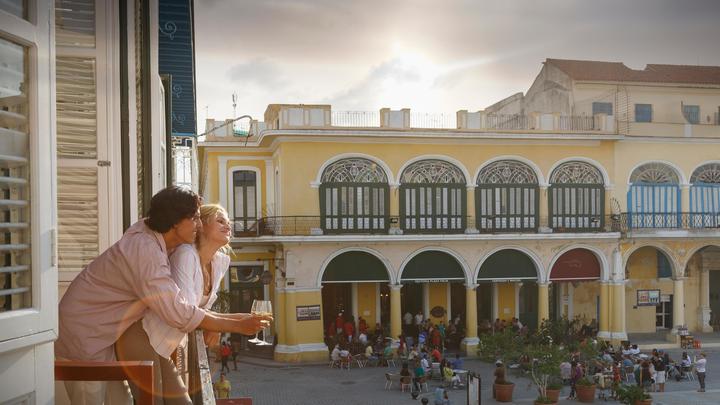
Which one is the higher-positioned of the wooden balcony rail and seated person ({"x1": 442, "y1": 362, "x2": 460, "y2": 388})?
the wooden balcony rail

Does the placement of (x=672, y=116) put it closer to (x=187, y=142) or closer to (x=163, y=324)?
(x=187, y=142)

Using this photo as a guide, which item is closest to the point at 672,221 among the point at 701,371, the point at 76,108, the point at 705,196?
the point at 705,196

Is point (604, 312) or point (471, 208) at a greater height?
point (471, 208)

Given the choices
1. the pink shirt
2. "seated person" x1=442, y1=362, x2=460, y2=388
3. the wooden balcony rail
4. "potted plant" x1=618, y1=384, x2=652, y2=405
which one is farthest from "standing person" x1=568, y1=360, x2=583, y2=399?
the wooden balcony rail

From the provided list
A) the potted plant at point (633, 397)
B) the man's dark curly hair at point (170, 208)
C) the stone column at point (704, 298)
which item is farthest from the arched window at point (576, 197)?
the man's dark curly hair at point (170, 208)

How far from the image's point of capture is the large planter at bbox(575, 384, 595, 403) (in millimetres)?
18798

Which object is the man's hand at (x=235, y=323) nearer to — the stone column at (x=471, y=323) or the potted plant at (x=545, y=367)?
the potted plant at (x=545, y=367)

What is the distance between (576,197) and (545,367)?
33.8ft

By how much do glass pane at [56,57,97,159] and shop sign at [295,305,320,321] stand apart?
2027 cm

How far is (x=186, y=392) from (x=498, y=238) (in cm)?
2304

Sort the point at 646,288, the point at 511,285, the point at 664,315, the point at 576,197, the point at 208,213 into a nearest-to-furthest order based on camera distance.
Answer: the point at 208,213, the point at 576,197, the point at 511,285, the point at 646,288, the point at 664,315

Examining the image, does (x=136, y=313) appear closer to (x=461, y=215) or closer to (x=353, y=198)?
(x=353, y=198)

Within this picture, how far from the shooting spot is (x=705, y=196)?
1091 inches

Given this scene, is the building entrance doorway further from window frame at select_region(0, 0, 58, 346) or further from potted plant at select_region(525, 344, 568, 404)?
window frame at select_region(0, 0, 58, 346)
